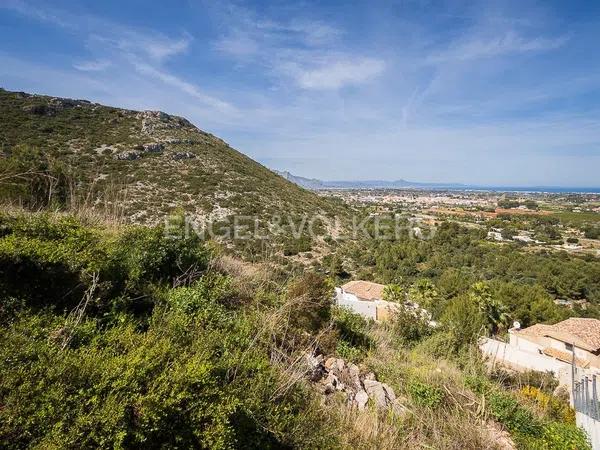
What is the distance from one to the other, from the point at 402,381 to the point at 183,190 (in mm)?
24142

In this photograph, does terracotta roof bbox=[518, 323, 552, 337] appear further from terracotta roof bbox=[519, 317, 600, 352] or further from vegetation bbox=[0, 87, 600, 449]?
vegetation bbox=[0, 87, 600, 449]

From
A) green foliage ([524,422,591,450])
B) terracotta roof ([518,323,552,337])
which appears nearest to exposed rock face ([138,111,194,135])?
terracotta roof ([518,323,552,337])

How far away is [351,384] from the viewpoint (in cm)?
386

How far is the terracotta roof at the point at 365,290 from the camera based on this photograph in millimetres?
24427

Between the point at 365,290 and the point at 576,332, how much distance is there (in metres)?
12.7

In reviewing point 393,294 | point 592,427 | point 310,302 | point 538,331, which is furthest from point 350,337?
point 538,331

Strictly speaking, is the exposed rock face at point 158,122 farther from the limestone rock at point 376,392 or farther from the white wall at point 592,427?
the white wall at point 592,427

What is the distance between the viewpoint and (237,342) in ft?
10.4

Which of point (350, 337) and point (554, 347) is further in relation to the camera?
point (554, 347)

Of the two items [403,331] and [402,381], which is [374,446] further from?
[403,331]

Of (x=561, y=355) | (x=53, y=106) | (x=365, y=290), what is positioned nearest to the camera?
(x=561, y=355)

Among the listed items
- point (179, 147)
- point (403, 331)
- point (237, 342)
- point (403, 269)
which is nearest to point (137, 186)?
point (179, 147)

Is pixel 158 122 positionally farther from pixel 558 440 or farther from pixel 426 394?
pixel 558 440

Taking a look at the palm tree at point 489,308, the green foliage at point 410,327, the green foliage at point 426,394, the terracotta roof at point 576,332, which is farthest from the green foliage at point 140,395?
the terracotta roof at point 576,332
